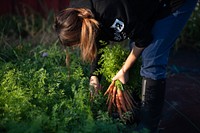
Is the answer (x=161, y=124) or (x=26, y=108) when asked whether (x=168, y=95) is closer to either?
(x=161, y=124)

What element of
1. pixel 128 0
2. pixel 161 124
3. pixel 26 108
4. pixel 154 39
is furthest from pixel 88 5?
pixel 161 124

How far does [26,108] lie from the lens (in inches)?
106

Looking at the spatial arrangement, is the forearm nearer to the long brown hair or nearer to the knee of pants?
the knee of pants

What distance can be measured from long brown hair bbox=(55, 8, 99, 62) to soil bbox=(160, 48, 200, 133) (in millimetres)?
1046

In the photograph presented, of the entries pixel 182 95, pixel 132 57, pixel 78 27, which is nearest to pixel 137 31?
pixel 132 57

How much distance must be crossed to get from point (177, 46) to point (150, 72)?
8.11ft

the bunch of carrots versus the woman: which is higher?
the woman

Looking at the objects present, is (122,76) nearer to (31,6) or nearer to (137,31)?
(137,31)

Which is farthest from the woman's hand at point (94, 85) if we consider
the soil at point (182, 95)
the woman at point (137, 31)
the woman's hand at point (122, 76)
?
the soil at point (182, 95)

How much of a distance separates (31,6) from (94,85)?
12.0 ft

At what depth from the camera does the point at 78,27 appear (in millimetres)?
2848

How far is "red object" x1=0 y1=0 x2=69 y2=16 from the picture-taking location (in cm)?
646

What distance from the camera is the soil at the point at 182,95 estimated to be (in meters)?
3.55

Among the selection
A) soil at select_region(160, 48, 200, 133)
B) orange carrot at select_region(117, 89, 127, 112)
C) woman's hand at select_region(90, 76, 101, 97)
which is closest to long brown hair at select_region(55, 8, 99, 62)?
woman's hand at select_region(90, 76, 101, 97)
